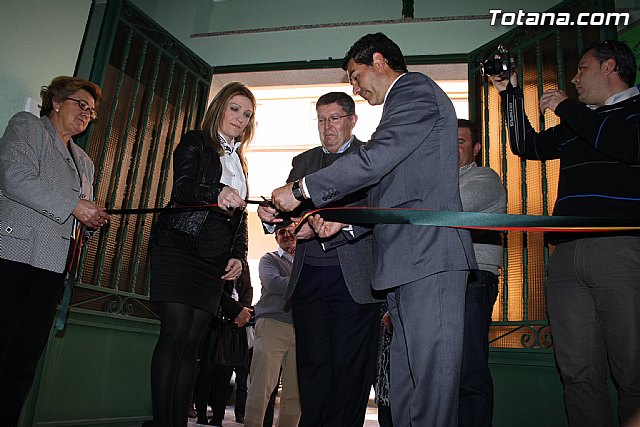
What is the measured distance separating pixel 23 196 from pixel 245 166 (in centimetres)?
90

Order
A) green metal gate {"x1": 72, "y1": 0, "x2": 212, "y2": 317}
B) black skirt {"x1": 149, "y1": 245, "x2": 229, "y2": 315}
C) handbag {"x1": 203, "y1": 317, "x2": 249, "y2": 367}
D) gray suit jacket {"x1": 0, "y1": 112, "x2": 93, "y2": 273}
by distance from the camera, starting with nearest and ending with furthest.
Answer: black skirt {"x1": 149, "y1": 245, "x2": 229, "y2": 315} < gray suit jacket {"x1": 0, "y1": 112, "x2": 93, "y2": 273} < green metal gate {"x1": 72, "y1": 0, "x2": 212, "y2": 317} < handbag {"x1": 203, "y1": 317, "x2": 249, "y2": 367}

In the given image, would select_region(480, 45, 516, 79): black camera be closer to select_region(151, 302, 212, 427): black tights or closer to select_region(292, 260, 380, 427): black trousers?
select_region(292, 260, 380, 427): black trousers

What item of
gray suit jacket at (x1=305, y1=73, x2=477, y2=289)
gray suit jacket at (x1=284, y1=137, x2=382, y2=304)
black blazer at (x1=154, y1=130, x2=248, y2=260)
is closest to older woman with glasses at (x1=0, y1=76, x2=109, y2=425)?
black blazer at (x1=154, y1=130, x2=248, y2=260)

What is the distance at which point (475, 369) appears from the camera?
2.09 meters

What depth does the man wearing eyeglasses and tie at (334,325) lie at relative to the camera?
1980 millimetres

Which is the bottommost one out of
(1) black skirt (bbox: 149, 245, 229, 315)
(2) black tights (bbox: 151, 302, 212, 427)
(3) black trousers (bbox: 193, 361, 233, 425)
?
(3) black trousers (bbox: 193, 361, 233, 425)

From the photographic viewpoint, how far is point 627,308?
5.96ft

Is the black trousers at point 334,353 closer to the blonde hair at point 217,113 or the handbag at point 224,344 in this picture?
the blonde hair at point 217,113

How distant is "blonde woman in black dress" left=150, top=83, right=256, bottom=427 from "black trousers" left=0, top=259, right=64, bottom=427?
1.70ft

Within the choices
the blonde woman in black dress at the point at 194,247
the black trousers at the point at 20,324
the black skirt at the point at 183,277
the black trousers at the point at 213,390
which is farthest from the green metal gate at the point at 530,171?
the black trousers at the point at 20,324

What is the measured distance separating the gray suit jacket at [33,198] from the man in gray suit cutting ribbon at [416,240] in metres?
1.07

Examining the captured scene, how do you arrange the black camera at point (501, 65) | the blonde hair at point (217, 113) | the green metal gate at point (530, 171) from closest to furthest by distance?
the blonde hair at point (217, 113) < the black camera at point (501, 65) < the green metal gate at point (530, 171)

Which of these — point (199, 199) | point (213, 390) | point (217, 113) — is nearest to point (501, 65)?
point (217, 113)

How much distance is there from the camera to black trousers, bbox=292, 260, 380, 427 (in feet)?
6.50
